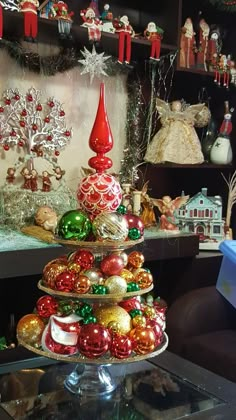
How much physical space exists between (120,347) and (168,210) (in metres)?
1.25

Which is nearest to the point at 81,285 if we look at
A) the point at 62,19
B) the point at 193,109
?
the point at 62,19

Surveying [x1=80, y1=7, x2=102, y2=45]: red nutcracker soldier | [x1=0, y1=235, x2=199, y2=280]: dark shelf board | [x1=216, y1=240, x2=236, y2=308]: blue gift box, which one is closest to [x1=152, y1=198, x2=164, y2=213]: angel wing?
[x1=0, y1=235, x2=199, y2=280]: dark shelf board

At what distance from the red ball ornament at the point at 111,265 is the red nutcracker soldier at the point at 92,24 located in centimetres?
115

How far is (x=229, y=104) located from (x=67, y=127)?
0.79 m

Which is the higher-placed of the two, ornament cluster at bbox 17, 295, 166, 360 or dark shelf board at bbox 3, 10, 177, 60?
dark shelf board at bbox 3, 10, 177, 60

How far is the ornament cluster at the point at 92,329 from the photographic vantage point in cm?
96

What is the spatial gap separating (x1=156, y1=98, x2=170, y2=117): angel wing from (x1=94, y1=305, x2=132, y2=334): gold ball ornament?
1.42 meters

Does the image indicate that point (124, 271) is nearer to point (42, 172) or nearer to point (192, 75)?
point (42, 172)

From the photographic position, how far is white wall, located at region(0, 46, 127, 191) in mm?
2098

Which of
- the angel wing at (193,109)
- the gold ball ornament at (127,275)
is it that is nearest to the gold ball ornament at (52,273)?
the gold ball ornament at (127,275)

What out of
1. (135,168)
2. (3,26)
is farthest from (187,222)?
(3,26)

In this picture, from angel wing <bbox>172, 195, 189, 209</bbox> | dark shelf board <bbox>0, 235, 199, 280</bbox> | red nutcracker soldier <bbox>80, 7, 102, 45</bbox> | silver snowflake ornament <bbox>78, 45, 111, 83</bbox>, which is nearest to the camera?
dark shelf board <bbox>0, 235, 199, 280</bbox>

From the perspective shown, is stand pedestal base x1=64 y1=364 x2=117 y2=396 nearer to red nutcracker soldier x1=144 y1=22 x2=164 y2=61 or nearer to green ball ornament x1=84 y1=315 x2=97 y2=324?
green ball ornament x1=84 y1=315 x2=97 y2=324

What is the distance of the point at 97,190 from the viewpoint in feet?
3.44
